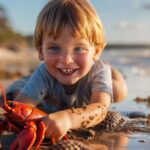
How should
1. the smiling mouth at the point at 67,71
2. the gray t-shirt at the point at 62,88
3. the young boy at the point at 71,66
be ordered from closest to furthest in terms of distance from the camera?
the young boy at the point at 71,66
the smiling mouth at the point at 67,71
the gray t-shirt at the point at 62,88

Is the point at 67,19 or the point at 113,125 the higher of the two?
the point at 67,19

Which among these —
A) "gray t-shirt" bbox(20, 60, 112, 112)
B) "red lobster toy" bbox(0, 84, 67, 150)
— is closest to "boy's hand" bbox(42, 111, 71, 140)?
"red lobster toy" bbox(0, 84, 67, 150)

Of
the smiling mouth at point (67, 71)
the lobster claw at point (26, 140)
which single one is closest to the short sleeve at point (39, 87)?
the smiling mouth at point (67, 71)

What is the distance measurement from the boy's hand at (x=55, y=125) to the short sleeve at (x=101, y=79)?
1.04m

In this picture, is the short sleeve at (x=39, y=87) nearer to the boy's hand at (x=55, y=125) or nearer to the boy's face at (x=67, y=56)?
the boy's face at (x=67, y=56)

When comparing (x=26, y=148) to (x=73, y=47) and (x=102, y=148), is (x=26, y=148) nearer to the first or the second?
(x=102, y=148)

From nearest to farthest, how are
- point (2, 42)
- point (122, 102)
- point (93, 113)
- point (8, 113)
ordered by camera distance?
point (8, 113), point (93, 113), point (122, 102), point (2, 42)

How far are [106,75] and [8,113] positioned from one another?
1560mm

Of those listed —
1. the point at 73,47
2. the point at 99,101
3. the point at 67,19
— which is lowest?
the point at 99,101

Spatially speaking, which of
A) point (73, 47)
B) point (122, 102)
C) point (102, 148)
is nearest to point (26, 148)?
point (102, 148)

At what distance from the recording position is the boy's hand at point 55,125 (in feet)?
9.16

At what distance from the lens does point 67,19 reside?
3.64 m

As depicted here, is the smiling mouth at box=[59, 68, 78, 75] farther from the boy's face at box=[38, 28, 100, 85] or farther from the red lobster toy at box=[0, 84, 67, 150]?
the red lobster toy at box=[0, 84, 67, 150]

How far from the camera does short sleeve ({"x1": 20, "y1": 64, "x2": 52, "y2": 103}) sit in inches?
163
